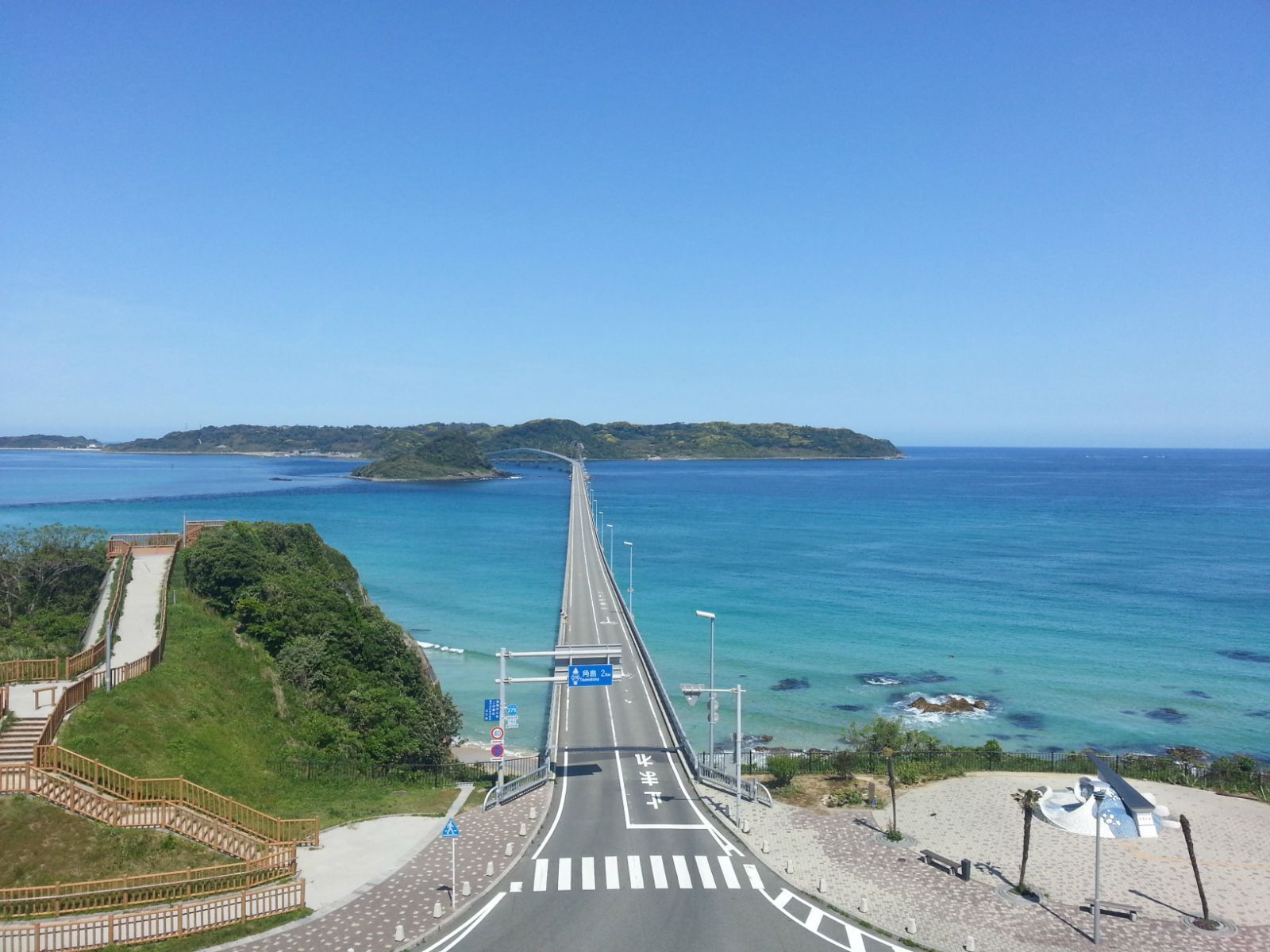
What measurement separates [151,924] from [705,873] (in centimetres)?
1229

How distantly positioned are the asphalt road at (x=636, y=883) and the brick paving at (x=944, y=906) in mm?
1171

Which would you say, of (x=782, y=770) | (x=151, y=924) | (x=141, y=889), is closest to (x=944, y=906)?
(x=782, y=770)

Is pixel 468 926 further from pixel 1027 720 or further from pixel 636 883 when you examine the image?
pixel 1027 720

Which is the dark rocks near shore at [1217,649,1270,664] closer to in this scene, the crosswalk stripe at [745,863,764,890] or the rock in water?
the rock in water

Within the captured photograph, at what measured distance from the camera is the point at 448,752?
33.7 metres

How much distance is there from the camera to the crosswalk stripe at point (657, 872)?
19.6 m

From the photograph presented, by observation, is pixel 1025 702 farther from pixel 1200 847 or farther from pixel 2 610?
pixel 2 610

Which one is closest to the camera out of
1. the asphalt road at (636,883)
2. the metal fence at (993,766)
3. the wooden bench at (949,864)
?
the asphalt road at (636,883)

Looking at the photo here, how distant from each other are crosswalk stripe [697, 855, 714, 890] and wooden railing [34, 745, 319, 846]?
10.0 m

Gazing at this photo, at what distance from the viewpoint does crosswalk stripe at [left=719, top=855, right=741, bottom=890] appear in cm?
1980

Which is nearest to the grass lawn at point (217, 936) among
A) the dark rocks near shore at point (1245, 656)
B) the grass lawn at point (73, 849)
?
the grass lawn at point (73, 849)

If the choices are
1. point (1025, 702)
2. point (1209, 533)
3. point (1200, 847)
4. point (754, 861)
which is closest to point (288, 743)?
point (754, 861)

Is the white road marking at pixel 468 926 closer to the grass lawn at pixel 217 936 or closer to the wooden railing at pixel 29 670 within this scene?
the grass lawn at pixel 217 936

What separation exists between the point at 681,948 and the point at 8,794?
15.5m
